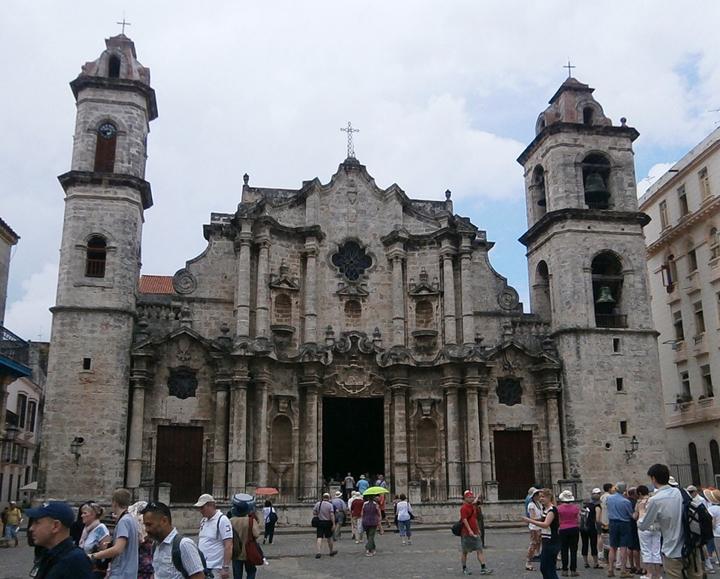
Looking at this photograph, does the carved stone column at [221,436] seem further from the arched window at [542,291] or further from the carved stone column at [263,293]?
the arched window at [542,291]

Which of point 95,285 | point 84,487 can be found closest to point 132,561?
point 84,487

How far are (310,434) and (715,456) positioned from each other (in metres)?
16.4

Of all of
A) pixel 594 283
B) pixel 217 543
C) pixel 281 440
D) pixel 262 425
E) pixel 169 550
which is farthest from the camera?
pixel 594 283

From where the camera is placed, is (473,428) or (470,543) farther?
(473,428)

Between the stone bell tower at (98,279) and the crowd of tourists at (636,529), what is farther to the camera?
the stone bell tower at (98,279)

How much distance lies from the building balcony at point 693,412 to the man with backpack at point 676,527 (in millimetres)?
24790

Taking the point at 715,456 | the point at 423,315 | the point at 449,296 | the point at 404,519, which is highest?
the point at 449,296

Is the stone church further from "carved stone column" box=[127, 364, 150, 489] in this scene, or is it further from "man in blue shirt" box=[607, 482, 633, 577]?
"man in blue shirt" box=[607, 482, 633, 577]

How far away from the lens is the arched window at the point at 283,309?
29.5m

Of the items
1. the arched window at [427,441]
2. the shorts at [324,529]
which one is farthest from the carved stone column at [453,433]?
the shorts at [324,529]

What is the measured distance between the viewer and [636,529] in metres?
12.6

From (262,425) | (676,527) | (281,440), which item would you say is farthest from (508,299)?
(676,527)

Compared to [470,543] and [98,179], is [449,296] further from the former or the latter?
[470,543]

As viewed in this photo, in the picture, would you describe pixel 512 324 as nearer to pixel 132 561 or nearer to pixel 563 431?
pixel 563 431
